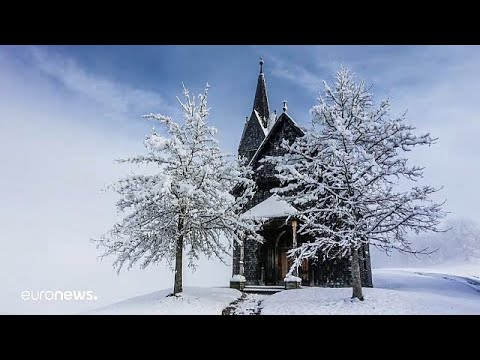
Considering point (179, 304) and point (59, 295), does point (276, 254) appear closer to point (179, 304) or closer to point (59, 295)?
point (179, 304)

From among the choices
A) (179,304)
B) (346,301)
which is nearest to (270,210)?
(346,301)

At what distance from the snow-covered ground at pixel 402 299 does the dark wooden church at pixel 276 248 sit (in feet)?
6.68

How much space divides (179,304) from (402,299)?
4888mm

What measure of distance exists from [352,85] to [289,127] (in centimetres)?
464

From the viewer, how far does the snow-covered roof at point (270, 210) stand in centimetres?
1133

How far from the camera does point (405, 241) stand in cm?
732

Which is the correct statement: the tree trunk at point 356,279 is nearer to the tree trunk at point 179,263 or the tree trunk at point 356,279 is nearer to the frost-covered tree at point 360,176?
the frost-covered tree at point 360,176

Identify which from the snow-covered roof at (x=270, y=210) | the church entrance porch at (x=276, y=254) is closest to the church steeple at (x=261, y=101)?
the snow-covered roof at (x=270, y=210)

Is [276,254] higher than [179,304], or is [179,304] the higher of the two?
[276,254]

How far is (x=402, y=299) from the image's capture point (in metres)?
7.14
